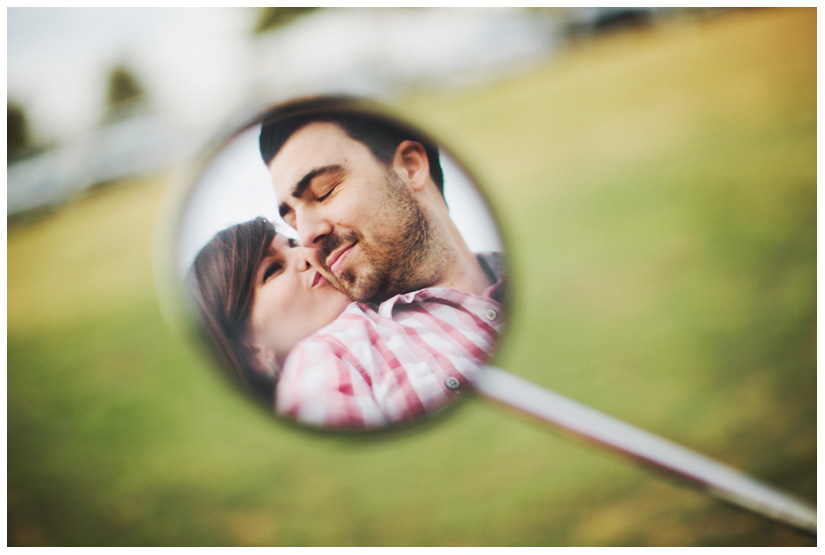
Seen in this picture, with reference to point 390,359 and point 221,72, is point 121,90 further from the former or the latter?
point 390,359

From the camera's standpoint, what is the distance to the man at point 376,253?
0.58 metres

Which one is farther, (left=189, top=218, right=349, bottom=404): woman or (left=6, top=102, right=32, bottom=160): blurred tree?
(left=6, top=102, right=32, bottom=160): blurred tree

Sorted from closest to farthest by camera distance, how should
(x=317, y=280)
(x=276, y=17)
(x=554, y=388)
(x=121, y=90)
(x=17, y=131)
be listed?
(x=317, y=280) → (x=554, y=388) → (x=17, y=131) → (x=121, y=90) → (x=276, y=17)

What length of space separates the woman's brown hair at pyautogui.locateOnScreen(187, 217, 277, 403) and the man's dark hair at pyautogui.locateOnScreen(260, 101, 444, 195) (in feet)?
0.30

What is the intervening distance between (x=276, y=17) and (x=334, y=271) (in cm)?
378

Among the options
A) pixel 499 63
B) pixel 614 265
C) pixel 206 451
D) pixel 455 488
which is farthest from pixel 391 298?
pixel 499 63

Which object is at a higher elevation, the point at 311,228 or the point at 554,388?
the point at 311,228

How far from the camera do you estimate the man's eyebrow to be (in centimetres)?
58

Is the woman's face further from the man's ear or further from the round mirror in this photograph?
the man's ear

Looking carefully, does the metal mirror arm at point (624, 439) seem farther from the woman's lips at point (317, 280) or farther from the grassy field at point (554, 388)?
the grassy field at point (554, 388)

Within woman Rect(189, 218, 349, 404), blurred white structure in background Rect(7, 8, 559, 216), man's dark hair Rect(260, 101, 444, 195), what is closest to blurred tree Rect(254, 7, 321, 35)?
blurred white structure in background Rect(7, 8, 559, 216)

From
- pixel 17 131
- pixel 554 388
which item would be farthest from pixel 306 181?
pixel 17 131

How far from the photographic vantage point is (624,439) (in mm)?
573

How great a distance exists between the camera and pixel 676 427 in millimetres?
1729
